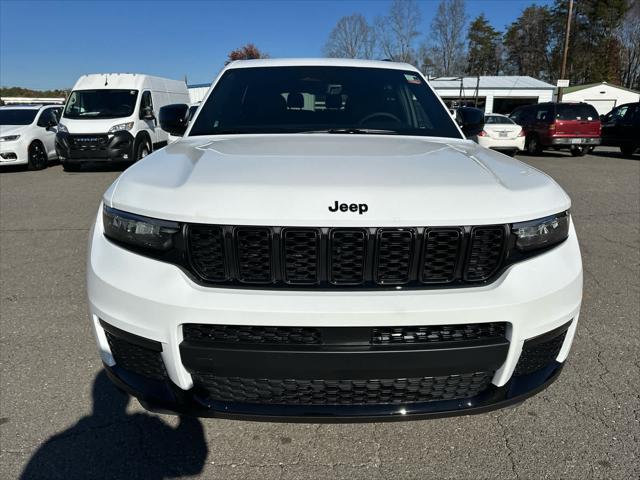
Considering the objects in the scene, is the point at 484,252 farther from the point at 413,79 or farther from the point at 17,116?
the point at 17,116

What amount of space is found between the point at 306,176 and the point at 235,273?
0.45 meters

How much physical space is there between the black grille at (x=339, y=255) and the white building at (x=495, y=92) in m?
46.4

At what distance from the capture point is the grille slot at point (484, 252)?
5.61 feet

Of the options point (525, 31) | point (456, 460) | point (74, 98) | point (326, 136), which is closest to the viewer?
point (456, 460)

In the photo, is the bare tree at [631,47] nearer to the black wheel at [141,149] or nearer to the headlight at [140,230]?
the black wheel at [141,149]

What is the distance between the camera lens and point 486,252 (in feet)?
5.73

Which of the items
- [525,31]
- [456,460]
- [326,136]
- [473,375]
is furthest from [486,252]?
[525,31]

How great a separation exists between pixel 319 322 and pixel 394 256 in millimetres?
356

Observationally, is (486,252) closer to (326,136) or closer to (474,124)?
(326,136)

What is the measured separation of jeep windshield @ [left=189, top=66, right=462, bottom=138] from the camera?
295 centimetres

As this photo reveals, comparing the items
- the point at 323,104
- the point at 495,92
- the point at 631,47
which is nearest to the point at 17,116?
the point at 323,104

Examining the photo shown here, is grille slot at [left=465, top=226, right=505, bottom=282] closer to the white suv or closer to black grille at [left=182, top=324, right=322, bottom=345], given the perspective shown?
the white suv

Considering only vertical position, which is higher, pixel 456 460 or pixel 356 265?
pixel 356 265

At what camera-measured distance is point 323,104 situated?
3.18 meters
